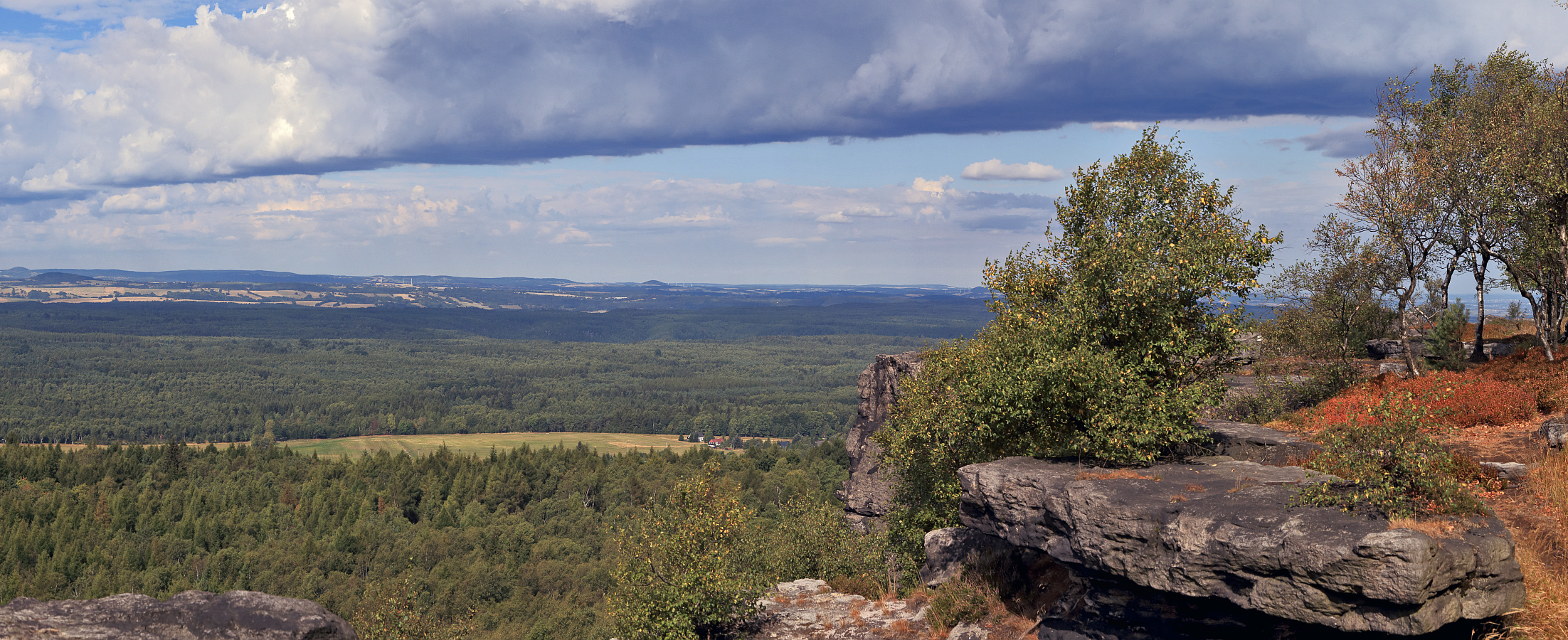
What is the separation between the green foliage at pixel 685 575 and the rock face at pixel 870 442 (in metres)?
42.3

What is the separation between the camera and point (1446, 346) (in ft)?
141

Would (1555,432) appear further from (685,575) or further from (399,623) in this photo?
(399,623)

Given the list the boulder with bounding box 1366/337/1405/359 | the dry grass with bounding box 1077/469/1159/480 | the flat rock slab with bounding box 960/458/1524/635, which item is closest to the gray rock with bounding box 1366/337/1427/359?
the boulder with bounding box 1366/337/1405/359

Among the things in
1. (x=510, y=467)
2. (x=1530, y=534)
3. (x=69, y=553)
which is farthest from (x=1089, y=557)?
(x=510, y=467)

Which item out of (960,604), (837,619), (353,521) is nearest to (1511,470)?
(960,604)

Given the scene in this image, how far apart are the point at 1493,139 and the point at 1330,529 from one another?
28.9m

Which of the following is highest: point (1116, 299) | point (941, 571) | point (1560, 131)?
point (1560, 131)

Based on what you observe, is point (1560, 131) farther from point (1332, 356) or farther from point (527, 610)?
point (527, 610)

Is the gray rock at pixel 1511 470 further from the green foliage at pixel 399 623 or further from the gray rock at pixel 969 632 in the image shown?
the green foliage at pixel 399 623

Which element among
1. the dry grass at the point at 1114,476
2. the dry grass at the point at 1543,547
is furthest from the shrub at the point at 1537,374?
the dry grass at the point at 1114,476

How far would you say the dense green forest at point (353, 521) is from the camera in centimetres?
11531

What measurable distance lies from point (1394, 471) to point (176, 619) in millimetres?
29615

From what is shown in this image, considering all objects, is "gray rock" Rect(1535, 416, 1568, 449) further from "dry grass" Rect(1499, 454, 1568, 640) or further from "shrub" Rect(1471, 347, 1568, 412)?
"shrub" Rect(1471, 347, 1568, 412)

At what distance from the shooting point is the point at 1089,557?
19234mm
